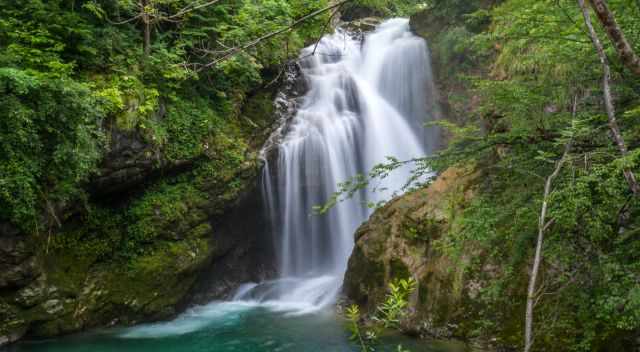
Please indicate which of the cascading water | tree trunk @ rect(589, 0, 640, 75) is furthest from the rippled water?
tree trunk @ rect(589, 0, 640, 75)

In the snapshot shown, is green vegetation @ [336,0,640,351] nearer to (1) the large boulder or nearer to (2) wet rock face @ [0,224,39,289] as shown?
(1) the large boulder

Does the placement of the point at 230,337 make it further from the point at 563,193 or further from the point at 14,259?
the point at 563,193

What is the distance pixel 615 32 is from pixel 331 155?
10.2m

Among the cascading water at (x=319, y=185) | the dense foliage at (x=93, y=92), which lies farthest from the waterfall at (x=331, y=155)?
the dense foliage at (x=93, y=92)

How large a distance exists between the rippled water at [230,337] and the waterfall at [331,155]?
136 cm

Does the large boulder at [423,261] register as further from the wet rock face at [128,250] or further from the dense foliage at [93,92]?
the dense foliage at [93,92]

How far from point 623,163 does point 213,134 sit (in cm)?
851

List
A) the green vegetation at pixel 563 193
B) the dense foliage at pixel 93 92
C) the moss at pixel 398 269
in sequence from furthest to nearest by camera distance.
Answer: the moss at pixel 398 269 → the dense foliage at pixel 93 92 → the green vegetation at pixel 563 193

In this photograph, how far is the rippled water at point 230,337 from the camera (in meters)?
6.95

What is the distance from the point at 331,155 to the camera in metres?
12.3

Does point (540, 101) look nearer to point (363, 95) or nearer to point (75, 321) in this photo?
point (75, 321)

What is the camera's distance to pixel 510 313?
5.87 m

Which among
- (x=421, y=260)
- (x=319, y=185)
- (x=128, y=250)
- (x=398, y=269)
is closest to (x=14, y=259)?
(x=128, y=250)

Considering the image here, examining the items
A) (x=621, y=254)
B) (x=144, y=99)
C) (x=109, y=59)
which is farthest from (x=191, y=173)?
(x=621, y=254)
